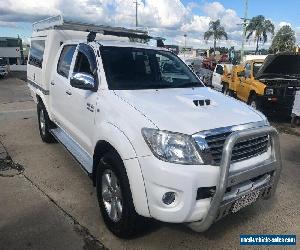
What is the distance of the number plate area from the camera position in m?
3.43

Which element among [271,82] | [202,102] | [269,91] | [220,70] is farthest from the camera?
[220,70]

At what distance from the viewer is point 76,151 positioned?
4934 mm

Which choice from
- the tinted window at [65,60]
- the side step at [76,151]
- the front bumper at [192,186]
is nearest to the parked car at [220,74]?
the tinted window at [65,60]

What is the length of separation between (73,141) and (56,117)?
983mm

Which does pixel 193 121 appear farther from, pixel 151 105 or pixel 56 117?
pixel 56 117

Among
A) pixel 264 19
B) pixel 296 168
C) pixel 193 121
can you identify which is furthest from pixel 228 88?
pixel 264 19

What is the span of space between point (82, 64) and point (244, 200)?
2.84 metres

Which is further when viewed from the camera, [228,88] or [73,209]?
[228,88]

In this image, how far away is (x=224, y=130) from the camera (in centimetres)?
332

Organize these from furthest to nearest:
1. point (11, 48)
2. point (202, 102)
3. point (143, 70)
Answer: point (11, 48)
point (143, 70)
point (202, 102)

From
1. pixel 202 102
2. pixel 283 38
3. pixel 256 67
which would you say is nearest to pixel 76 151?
pixel 202 102

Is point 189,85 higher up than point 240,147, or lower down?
higher up

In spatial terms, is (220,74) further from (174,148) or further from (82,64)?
(174,148)

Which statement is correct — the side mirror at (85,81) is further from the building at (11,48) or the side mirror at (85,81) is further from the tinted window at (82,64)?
the building at (11,48)
